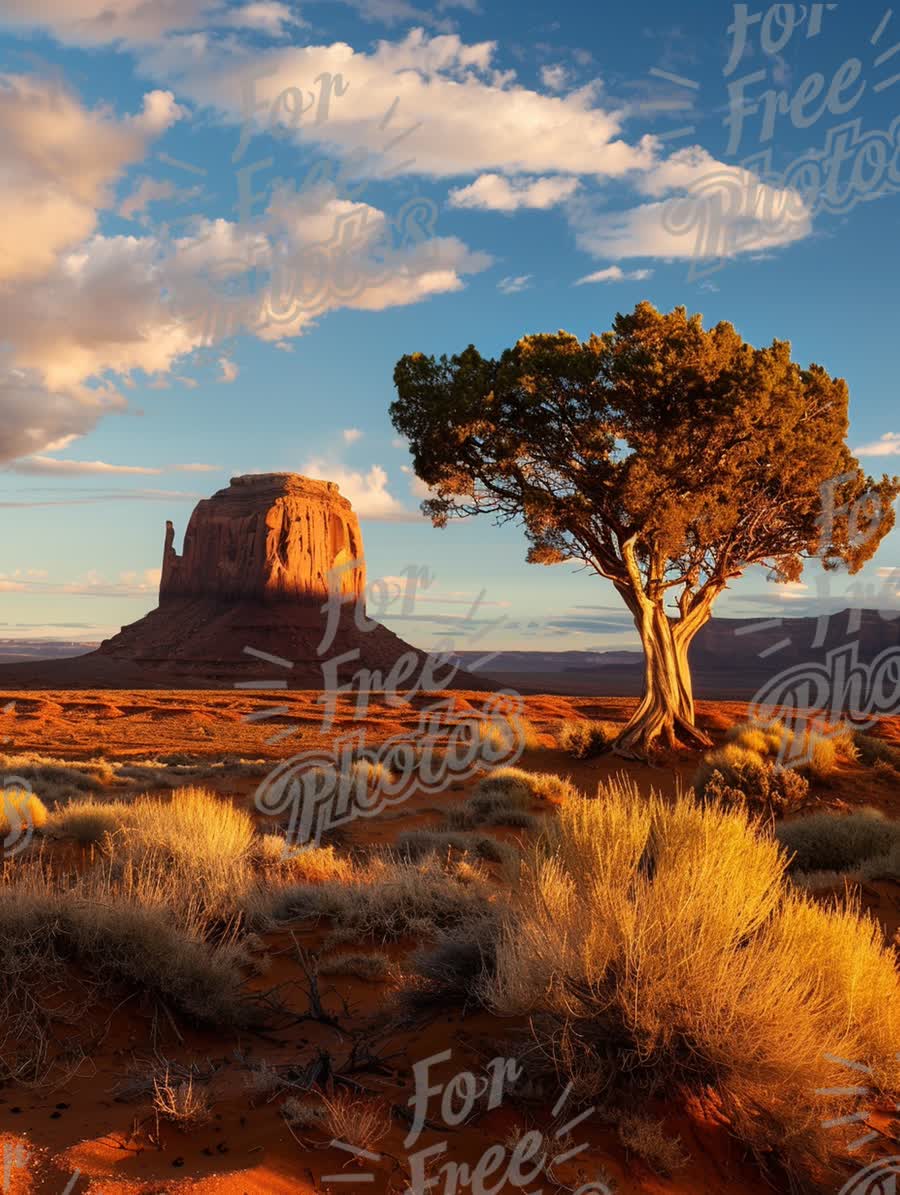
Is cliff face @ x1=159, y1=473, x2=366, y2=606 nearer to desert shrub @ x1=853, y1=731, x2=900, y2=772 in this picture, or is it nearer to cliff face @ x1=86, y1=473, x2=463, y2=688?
cliff face @ x1=86, y1=473, x2=463, y2=688

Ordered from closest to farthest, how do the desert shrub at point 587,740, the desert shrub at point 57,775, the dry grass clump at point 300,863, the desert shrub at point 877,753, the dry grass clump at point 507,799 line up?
the dry grass clump at point 300,863 → the dry grass clump at point 507,799 → the desert shrub at point 57,775 → the desert shrub at point 877,753 → the desert shrub at point 587,740

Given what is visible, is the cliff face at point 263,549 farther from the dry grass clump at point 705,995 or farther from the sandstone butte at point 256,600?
the dry grass clump at point 705,995

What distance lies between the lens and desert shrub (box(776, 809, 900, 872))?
391 inches

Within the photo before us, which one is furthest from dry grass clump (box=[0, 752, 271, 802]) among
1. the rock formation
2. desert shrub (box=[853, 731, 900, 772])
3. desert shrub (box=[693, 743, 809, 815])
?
the rock formation

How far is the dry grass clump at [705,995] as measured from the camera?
396 cm

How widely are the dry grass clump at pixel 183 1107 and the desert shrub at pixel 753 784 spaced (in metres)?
12.0

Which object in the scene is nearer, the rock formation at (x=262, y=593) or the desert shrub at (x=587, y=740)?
the desert shrub at (x=587, y=740)

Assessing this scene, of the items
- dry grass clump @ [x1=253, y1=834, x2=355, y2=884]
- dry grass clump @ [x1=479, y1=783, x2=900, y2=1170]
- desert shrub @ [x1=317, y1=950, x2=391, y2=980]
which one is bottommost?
dry grass clump @ [x1=253, y1=834, x2=355, y2=884]

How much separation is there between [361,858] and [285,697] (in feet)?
122

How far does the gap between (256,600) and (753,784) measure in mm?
83914

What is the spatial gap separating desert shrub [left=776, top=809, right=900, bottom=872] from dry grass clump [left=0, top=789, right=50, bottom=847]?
897 centimetres

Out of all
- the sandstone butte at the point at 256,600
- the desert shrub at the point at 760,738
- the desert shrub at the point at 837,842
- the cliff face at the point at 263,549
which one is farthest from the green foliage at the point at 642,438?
the cliff face at the point at 263,549

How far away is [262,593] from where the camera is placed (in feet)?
313

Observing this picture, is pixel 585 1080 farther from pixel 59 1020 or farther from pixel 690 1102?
pixel 59 1020
